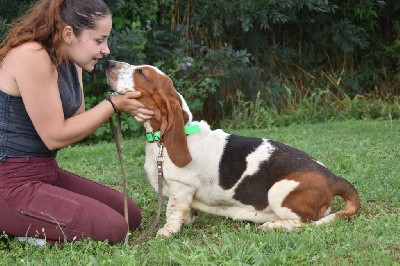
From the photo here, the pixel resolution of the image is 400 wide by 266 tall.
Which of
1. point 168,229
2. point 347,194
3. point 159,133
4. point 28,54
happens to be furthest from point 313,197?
point 28,54

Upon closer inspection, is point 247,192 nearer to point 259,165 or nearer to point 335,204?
point 259,165

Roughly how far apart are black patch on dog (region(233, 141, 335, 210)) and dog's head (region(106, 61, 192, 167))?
51 cm

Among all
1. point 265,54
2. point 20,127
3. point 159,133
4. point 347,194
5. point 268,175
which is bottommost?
point 265,54

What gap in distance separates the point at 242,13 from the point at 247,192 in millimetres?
6369

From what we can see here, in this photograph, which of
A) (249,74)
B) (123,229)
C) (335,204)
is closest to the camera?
(123,229)

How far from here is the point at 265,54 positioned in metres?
12.8

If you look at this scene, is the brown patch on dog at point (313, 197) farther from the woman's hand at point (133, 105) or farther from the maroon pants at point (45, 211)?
the maroon pants at point (45, 211)

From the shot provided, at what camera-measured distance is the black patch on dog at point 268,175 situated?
202 inches

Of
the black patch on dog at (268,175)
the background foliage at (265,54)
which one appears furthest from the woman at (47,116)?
the background foliage at (265,54)

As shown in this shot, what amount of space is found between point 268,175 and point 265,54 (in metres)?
7.84

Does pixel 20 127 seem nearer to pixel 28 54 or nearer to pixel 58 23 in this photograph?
pixel 28 54

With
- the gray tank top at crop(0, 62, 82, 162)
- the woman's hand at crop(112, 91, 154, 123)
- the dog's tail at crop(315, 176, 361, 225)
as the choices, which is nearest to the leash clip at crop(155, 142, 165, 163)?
the woman's hand at crop(112, 91, 154, 123)

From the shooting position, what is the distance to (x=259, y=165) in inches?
204

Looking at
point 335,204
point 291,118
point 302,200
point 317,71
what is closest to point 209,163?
point 302,200
